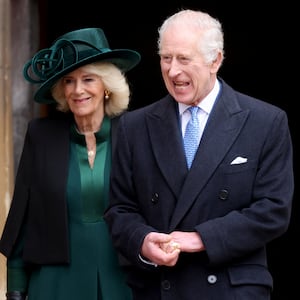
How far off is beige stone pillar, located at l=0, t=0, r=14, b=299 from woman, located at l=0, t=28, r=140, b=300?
111cm

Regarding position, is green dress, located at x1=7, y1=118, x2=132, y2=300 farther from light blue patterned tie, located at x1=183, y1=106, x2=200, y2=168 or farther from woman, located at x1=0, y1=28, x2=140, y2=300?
light blue patterned tie, located at x1=183, y1=106, x2=200, y2=168

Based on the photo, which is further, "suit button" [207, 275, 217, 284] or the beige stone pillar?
the beige stone pillar

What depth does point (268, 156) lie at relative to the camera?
11.0 ft

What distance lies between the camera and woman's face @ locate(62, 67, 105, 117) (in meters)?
4.24

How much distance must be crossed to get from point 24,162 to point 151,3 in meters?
4.37

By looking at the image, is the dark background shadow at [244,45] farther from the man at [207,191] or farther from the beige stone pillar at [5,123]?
the man at [207,191]

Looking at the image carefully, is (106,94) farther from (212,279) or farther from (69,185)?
(212,279)

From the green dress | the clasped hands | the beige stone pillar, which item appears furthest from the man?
the beige stone pillar

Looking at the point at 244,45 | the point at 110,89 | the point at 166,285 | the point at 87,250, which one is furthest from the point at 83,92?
the point at 244,45

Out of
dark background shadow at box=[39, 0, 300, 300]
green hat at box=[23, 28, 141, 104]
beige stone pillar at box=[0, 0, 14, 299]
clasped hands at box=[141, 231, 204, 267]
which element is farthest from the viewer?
dark background shadow at box=[39, 0, 300, 300]

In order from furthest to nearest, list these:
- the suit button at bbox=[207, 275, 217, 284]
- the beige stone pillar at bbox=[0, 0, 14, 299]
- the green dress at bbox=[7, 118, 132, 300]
Result: the beige stone pillar at bbox=[0, 0, 14, 299] < the green dress at bbox=[7, 118, 132, 300] < the suit button at bbox=[207, 275, 217, 284]

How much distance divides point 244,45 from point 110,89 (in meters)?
4.64

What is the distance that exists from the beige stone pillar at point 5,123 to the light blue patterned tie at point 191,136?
2172mm

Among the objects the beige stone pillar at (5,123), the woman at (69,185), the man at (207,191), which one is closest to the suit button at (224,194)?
the man at (207,191)
